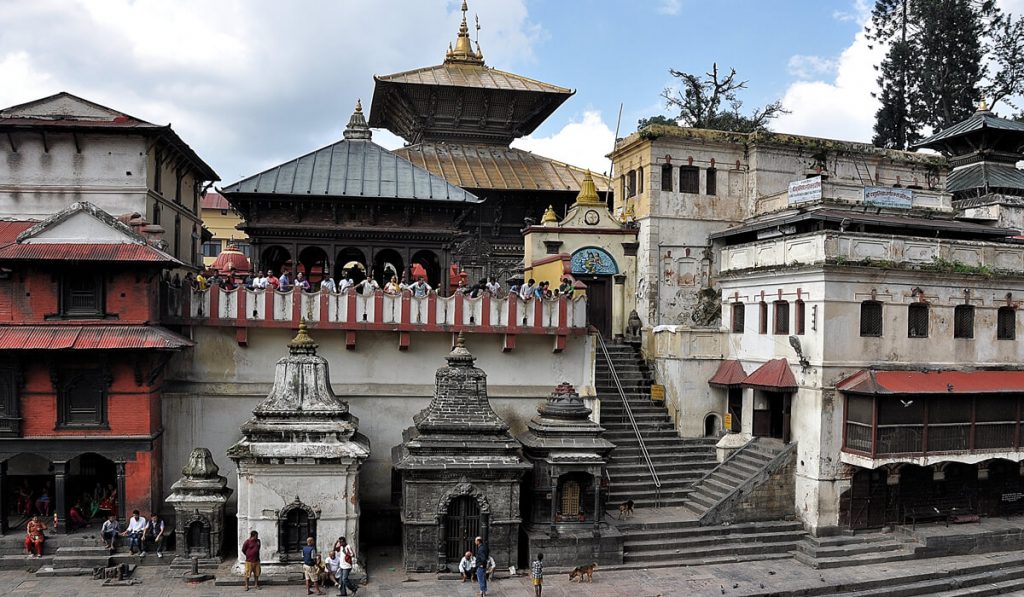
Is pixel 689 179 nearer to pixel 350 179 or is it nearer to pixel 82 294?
pixel 350 179

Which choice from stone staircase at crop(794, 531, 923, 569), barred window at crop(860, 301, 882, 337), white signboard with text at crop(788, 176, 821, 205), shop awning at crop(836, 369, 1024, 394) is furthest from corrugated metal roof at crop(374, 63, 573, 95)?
stone staircase at crop(794, 531, 923, 569)

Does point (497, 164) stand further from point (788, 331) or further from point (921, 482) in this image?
point (921, 482)

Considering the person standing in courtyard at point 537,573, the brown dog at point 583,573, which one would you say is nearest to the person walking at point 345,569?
the person standing in courtyard at point 537,573

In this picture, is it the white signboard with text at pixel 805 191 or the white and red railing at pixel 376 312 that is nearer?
the white and red railing at pixel 376 312

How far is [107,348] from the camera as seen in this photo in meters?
20.7

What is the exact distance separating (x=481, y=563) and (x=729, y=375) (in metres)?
11.2

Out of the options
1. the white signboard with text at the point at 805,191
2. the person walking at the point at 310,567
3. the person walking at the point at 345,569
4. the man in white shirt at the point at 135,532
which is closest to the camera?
the person walking at the point at 345,569

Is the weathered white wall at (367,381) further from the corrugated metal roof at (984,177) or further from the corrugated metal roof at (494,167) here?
the corrugated metal roof at (984,177)

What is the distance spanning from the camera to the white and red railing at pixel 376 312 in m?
23.2

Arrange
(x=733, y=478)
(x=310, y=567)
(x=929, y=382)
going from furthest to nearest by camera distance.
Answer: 1. (x=733, y=478)
2. (x=929, y=382)
3. (x=310, y=567)

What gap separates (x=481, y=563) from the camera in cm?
1969

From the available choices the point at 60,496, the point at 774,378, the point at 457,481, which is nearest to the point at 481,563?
the point at 457,481

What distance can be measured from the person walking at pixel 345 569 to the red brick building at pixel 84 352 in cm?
605

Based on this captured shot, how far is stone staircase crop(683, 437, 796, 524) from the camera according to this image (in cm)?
2336
